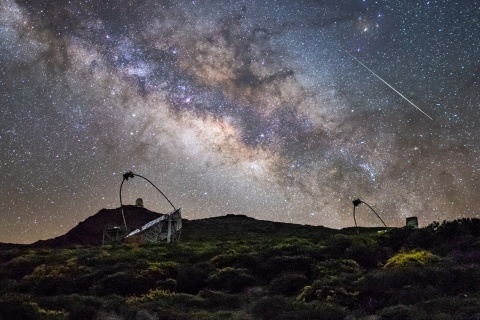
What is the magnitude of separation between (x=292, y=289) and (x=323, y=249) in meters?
6.75

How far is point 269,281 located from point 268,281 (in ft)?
0.18

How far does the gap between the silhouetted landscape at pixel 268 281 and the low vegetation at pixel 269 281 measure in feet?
0.15

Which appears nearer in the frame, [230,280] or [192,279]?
[230,280]

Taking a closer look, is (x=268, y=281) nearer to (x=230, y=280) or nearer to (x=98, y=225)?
(x=230, y=280)

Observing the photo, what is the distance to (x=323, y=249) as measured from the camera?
25812mm

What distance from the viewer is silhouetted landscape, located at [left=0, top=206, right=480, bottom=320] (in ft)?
50.7

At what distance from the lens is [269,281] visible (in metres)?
21.6

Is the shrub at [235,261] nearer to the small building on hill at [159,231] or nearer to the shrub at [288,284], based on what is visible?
the shrub at [288,284]

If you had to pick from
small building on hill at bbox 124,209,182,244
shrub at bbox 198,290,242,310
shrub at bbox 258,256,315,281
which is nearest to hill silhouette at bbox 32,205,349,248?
small building on hill at bbox 124,209,182,244

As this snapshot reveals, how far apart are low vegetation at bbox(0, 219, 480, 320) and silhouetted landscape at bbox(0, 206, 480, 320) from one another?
1.8 inches

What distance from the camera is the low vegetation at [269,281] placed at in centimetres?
1545

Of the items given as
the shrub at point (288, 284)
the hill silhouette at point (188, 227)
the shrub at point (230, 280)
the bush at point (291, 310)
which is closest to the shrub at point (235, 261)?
the shrub at point (230, 280)

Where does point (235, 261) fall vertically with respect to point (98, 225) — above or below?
below

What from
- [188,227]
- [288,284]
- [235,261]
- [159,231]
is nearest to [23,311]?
[288,284]
